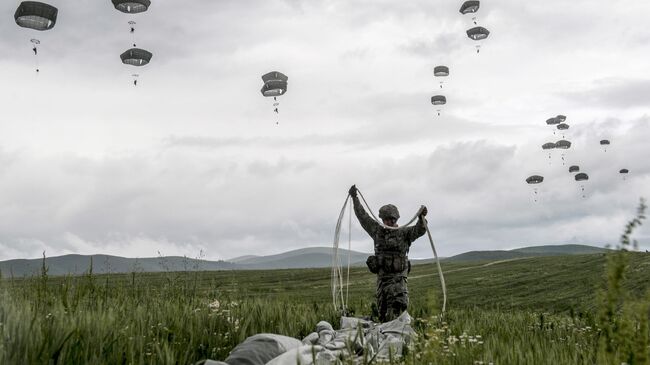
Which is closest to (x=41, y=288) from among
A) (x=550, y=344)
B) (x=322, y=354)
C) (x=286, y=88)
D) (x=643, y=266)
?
(x=322, y=354)

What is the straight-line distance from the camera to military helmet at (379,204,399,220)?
11.6 metres

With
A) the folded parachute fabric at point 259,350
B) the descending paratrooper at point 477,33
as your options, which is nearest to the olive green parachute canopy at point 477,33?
the descending paratrooper at point 477,33

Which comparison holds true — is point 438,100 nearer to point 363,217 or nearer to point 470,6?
point 470,6

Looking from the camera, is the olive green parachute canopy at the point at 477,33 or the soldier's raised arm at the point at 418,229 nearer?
the soldier's raised arm at the point at 418,229

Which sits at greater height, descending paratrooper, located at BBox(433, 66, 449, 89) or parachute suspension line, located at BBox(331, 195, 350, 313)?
descending paratrooper, located at BBox(433, 66, 449, 89)

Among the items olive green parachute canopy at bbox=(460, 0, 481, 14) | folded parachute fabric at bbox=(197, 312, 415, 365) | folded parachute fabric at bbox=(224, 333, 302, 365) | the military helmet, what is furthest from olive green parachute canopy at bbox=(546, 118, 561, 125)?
folded parachute fabric at bbox=(224, 333, 302, 365)

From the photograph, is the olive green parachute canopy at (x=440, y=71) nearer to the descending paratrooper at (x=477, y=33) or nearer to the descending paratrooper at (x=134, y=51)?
the descending paratrooper at (x=477, y=33)

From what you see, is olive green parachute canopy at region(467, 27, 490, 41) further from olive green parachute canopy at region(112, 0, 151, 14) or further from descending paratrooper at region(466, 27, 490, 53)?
olive green parachute canopy at region(112, 0, 151, 14)

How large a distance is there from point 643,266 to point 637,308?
32.8m

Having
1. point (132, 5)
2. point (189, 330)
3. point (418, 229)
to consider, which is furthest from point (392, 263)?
point (132, 5)

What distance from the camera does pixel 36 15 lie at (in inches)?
1519

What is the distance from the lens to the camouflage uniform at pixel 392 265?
11117 millimetres

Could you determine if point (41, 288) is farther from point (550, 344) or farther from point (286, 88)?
point (286, 88)

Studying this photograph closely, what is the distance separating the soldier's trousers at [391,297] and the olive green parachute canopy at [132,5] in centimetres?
3459
